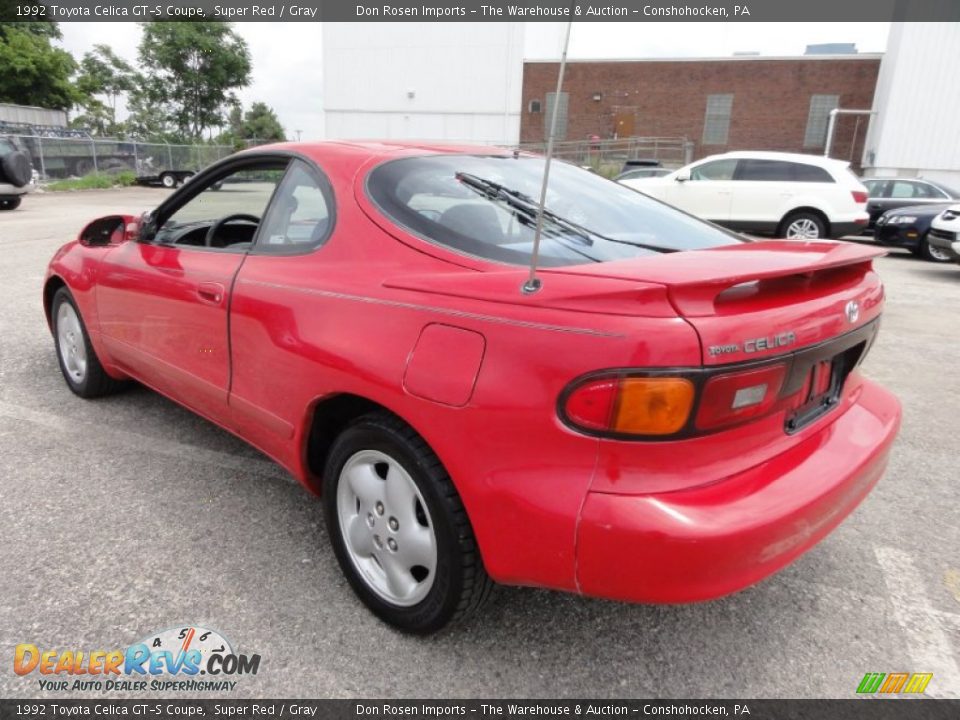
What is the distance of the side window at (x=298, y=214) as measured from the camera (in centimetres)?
231

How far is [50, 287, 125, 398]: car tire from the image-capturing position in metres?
3.72

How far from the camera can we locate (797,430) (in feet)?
6.01

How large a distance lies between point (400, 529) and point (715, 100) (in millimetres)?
38144

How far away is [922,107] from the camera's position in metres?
25.5

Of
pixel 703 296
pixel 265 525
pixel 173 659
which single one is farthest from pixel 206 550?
pixel 703 296

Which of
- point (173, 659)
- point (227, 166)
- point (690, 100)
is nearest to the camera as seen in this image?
point (173, 659)

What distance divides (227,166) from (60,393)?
215 cm

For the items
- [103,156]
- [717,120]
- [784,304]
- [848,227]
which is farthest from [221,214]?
[717,120]

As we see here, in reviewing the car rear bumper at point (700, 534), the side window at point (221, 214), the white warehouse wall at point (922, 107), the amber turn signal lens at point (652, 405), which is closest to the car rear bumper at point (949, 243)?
the car rear bumper at point (700, 534)

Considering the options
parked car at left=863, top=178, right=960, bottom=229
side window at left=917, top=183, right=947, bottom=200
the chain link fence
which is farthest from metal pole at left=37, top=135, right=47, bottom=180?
side window at left=917, top=183, right=947, bottom=200

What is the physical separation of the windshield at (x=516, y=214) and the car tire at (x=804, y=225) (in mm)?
9822

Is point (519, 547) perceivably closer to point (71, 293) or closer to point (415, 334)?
point (415, 334)

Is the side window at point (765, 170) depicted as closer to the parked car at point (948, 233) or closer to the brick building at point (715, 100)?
the parked car at point (948, 233)

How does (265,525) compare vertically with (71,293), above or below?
below
